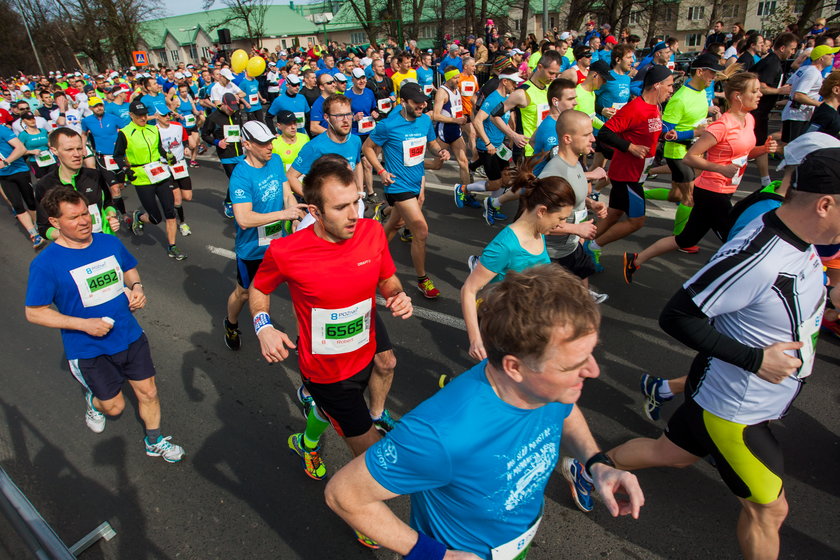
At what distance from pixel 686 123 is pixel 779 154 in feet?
15.8

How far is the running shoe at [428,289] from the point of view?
18.6 feet

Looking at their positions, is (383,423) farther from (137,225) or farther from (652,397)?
(137,225)

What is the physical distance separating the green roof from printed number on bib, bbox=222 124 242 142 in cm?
6772

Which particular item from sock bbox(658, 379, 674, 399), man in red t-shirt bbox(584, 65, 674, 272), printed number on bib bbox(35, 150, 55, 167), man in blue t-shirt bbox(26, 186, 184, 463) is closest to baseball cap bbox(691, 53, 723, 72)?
man in red t-shirt bbox(584, 65, 674, 272)

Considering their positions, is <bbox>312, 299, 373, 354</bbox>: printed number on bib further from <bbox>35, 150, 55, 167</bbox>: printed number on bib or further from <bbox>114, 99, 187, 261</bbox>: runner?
<bbox>35, 150, 55, 167</bbox>: printed number on bib

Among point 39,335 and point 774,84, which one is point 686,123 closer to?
point 774,84

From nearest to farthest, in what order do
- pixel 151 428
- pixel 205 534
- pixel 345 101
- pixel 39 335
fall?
pixel 205 534 < pixel 151 428 < pixel 345 101 < pixel 39 335

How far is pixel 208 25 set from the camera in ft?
226

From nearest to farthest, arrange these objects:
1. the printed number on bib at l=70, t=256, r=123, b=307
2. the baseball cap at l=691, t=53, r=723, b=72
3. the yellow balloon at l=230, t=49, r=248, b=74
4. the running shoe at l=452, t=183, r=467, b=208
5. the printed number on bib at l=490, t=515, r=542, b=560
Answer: the printed number on bib at l=490, t=515, r=542, b=560 < the printed number on bib at l=70, t=256, r=123, b=307 < the baseball cap at l=691, t=53, r=723, b=72 < the running shoe at l=452, t=183, r=467, b=208 < the yellow balloon at l=230, t=49, r=248, b=74

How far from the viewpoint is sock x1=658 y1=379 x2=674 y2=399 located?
355 cm

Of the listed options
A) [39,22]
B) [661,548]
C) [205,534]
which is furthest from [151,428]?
[39,22]

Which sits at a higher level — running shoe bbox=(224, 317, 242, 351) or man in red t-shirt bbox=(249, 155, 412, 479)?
man in red t-shirt bbox=(249, 155, 412, 479)

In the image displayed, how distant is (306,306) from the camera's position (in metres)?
2.78

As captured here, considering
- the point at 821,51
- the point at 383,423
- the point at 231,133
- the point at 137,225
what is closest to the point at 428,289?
the point at 383,423
